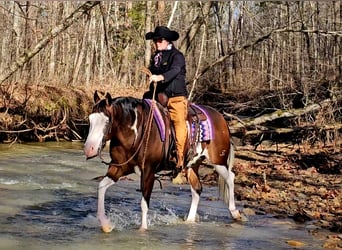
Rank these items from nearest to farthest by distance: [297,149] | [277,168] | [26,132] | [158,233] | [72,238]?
[72,238] → [158,233] → [277,168] → [297,149] → [26,132]

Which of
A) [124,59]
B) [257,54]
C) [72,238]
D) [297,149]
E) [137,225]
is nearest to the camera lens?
[72,238]

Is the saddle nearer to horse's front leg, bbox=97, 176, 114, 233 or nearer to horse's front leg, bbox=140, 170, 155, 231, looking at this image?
horse's front leg, bbox=140, 170, 155, 231

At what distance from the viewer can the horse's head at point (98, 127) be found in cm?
608

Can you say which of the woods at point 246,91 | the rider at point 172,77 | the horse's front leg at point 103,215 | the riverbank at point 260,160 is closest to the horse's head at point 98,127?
the horse's front leg at point 103,215

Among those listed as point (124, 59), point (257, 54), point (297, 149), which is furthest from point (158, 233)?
point (257, 54)

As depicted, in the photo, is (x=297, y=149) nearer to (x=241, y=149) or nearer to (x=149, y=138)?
(x=241, y=149)

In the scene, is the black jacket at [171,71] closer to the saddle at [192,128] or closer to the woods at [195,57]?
the saddle at [192,128]

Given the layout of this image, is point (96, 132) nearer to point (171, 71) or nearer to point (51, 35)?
point (171, 71)

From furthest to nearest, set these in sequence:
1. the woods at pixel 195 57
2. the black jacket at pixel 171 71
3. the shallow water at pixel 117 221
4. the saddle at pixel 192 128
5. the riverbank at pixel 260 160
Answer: the woods at pixel 195 57 < the riverbank at pixel 260 160 < the saddle at pixel 192 128 < the black jacket at pixel 171 71 < the shallow water at pixel 117 221

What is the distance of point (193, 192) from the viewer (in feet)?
25.9

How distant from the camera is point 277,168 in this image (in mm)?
13320

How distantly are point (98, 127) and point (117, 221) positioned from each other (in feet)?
4.86

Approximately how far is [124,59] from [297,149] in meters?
17.8

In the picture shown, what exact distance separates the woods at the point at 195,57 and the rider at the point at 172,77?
480 centimetres
